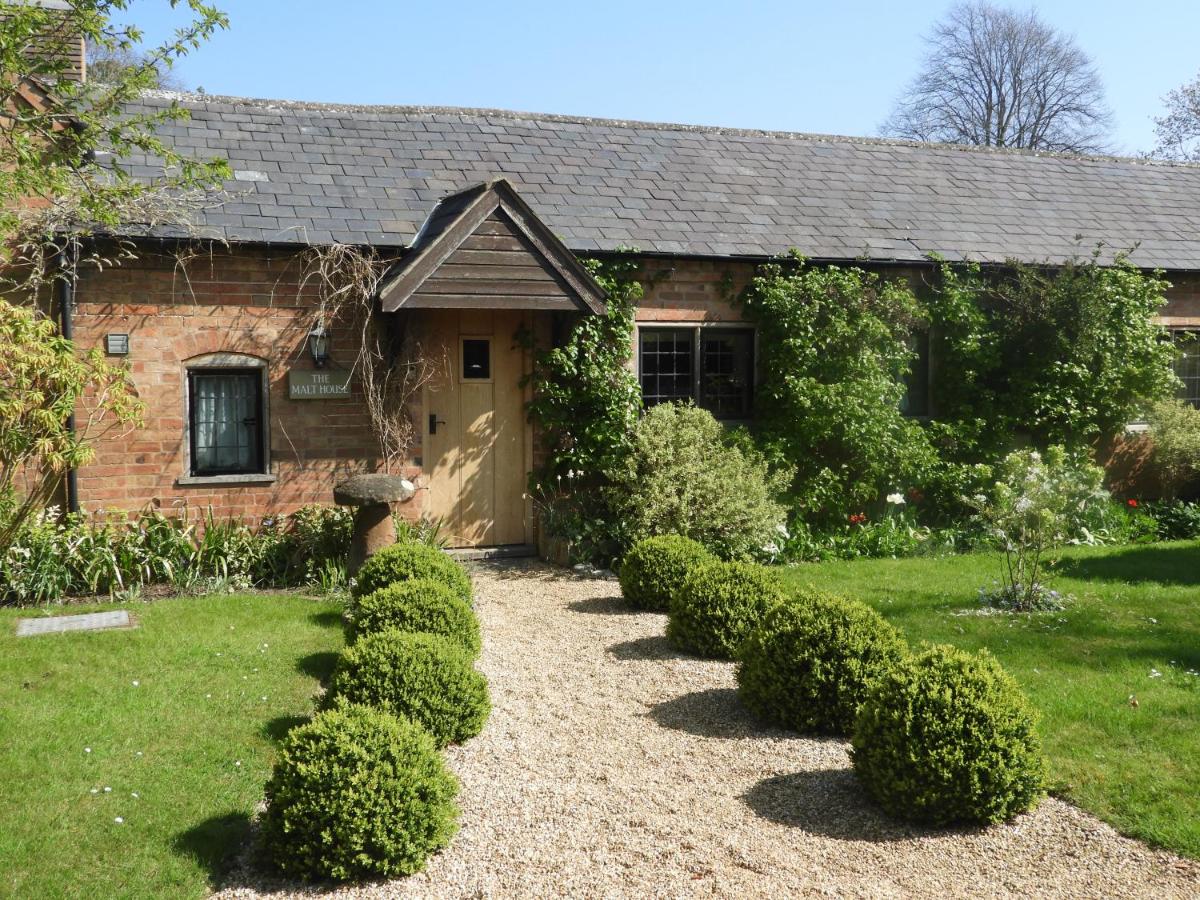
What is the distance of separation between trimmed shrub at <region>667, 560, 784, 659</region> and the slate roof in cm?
509

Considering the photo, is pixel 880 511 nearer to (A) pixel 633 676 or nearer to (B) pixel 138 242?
(A) pixel 633 676

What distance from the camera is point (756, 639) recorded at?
6484 mm

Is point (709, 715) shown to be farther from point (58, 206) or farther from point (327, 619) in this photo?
point (58, 206)

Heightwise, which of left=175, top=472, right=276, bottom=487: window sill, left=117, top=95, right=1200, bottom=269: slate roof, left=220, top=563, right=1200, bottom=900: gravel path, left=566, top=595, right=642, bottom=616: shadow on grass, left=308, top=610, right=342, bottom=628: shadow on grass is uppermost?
left=117, top=95, right=1200, bottom=269: slate roof

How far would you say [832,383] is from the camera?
Answer: 12.4m

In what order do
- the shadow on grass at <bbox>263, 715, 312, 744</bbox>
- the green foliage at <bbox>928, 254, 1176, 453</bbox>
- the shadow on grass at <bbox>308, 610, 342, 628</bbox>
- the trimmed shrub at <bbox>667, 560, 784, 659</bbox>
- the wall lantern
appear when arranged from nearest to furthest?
1. the shadow on grass at <bbox>263, 715, 312, 744</bbox>
2. the trimmed shrub at <bbox>667, 560, 784, 659</bbox>
3. the shadow on grass at <bbox>308, 610, 342, 628</bbox>
4. the wall lantern
5. the green foliage at <bbox>928, 254, 1176, 453</bbox>

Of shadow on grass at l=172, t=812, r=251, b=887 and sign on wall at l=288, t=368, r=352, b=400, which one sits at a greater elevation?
sign on wall at l=288, t=368, r=352, b=400

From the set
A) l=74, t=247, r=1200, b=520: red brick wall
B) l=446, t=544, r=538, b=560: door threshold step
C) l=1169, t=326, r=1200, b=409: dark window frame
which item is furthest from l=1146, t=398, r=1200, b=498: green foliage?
l=74, t=247, r=1200, b=520: red brick wall

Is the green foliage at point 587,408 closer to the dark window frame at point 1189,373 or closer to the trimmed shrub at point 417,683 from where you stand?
the trimmed shrub at point 417,683

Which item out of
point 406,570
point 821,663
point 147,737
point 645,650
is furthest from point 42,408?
point 821,663

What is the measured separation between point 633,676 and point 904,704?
9.04 ft

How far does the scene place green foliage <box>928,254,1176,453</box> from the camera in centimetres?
1325

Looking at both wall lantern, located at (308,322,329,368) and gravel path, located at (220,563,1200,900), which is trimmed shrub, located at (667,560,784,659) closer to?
gravel path, located at (220,563,1200,900)

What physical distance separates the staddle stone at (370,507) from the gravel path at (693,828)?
3.09 metres
